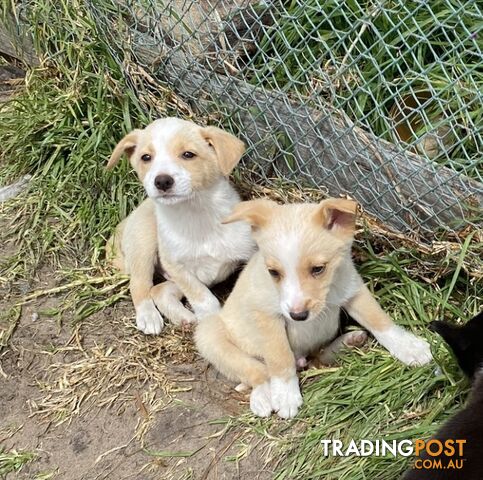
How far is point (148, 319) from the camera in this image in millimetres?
4340

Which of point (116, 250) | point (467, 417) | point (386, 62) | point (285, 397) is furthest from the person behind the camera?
point (116, 250)

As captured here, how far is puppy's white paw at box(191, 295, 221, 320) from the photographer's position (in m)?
4.29

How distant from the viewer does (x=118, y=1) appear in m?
4.88

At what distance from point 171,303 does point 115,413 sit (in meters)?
0.78

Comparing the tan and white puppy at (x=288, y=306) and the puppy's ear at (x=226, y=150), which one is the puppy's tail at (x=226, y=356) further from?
the puppy's ear at (x=226, y=150)

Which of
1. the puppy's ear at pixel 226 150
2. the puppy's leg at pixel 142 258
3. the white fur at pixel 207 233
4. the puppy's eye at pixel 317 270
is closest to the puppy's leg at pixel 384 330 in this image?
the puppy's eye at pixel 317 270

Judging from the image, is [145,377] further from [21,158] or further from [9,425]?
[21,158]

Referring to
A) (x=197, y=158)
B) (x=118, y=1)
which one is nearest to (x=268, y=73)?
(x=197, y=158)

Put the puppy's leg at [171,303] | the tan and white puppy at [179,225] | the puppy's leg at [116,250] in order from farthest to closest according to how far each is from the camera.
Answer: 1. the puppy's leg at [116,250]
2. the puppy's leg at [171,303]
3. the tan and white puppy at [179,225]

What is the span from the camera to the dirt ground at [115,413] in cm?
364

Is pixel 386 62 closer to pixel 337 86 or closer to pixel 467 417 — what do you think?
pixel 337 86

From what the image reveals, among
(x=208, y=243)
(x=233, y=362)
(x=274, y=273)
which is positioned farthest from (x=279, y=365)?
(x=208, y=243)

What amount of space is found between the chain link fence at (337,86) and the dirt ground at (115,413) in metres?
1.26

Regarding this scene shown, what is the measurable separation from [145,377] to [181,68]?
1.94m
